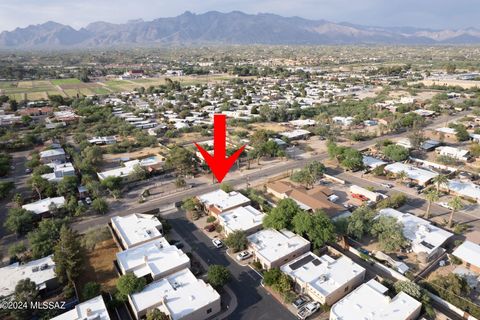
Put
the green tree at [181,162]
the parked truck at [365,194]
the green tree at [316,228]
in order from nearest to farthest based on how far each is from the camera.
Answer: the green tree at [316,228] → the parked truck at [365,194] → the green tree at [181,162]

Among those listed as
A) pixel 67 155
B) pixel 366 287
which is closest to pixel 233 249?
pixel 366 287

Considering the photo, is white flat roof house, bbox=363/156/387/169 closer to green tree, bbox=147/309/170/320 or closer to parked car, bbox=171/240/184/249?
parked car, bbox=171/240/184/249

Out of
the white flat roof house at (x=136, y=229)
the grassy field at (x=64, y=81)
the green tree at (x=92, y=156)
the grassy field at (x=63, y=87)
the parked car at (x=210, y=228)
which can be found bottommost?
the parked car at (x=210, y=228)

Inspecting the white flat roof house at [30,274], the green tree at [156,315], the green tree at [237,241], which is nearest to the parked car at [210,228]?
the green tree at [237,241]

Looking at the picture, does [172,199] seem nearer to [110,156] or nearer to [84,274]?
[84,274]

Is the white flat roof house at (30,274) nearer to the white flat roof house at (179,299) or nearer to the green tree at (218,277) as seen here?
the white flat roof house at (179,299)

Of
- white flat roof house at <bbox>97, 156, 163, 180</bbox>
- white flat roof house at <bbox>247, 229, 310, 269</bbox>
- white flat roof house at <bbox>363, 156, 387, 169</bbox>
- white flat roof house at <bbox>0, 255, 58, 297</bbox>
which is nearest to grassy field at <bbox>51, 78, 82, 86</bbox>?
white flat roof house at <bbox>97, 156, 163, 180</bbox>

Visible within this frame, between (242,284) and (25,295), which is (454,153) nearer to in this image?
(242,284)

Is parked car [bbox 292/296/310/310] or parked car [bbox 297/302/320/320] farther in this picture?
parked car [bbox 292/296/310/310]
